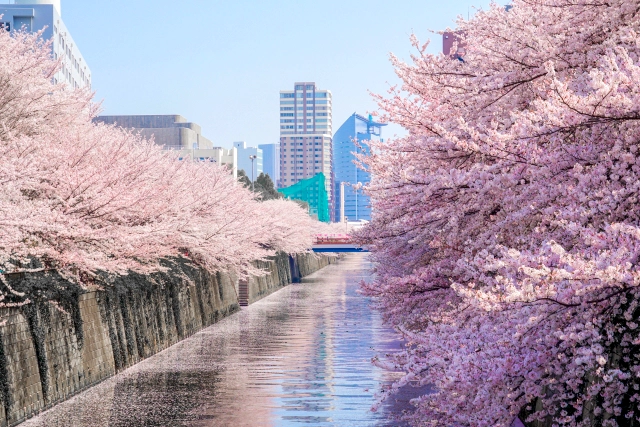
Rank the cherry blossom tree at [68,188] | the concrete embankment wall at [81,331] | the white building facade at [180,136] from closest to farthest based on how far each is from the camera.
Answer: the cherry blossom tree at [68,188], the concrete embankment wall at [81,331], the white building facade at [180,136]

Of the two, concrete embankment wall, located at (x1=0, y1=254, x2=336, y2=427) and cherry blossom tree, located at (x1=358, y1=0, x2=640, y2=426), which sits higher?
cherry blossom tree, located at (x1=358, y1=0, x2=640, y2=426)

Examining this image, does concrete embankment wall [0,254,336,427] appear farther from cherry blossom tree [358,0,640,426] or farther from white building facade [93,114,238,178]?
white building facade [93,114,238,178]

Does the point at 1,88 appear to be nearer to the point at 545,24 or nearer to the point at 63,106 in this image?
the point at 63,106

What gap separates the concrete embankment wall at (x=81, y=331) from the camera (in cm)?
2573

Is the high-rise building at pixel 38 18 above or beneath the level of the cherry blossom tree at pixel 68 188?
above

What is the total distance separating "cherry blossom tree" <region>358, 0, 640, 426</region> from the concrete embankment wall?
13091mm

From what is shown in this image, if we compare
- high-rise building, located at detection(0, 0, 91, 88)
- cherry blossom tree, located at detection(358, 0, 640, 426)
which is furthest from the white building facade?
cherry blossom tree, located at detection(358, 0, 640, 426)

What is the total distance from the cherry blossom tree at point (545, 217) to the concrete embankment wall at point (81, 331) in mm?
13091

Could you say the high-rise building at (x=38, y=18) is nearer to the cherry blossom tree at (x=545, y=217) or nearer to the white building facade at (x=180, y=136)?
the white building facade at (x=180, y=136)

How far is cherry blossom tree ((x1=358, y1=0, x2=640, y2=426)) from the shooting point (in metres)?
9.90

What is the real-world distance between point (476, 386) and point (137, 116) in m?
178

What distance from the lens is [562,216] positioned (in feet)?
36.2

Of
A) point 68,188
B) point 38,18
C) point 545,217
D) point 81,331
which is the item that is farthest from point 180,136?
point 545,217

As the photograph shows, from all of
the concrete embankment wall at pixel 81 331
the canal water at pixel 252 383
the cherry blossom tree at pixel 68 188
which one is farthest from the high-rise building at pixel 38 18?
the cherry blossom tree at pixel 68 188
